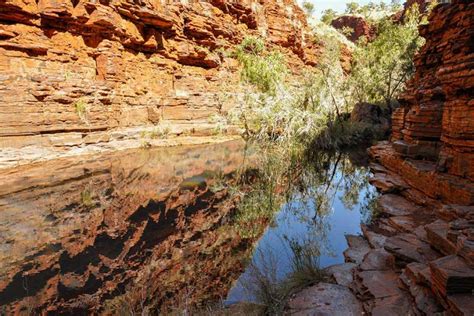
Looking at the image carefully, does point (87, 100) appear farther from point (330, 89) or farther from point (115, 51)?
point (330, 89)

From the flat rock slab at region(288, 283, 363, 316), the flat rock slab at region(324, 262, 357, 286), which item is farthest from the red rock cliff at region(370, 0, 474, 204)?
the flat rock slab at region(288, 283, 363, 316)

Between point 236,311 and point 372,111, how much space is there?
17253 mm

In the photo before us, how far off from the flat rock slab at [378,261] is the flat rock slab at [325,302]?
0.49 m

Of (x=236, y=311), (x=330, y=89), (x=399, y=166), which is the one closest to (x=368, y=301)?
(x=236, y=311)

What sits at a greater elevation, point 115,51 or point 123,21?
point 123,21

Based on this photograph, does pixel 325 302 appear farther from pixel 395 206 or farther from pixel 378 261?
pixel 395 206

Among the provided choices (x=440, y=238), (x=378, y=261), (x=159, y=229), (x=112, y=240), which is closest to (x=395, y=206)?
(x=378, y=261)

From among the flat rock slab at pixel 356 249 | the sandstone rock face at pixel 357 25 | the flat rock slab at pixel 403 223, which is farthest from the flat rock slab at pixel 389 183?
the sandstone rock face at pixel 357 25

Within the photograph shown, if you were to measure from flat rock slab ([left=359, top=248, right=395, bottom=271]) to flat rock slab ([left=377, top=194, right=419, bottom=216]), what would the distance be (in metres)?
2.23

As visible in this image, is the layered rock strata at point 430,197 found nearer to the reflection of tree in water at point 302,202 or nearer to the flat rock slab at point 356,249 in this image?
the flat rock slab at point 356,249

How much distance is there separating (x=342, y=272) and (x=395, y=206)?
10.3 ft

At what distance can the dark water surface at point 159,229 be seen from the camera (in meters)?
4.09

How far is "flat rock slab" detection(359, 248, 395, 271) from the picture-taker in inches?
150

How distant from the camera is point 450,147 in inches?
243
